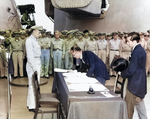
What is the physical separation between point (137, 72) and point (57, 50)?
4.32 m

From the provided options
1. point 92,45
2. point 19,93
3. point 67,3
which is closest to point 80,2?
point 67,3

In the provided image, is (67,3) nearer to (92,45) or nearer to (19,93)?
(92,45)

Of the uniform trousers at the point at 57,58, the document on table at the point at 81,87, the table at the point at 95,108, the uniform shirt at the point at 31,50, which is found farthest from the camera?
the uniform trousers at the point at 57,58

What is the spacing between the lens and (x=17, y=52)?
6.27 m

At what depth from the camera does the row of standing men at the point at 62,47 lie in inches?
247

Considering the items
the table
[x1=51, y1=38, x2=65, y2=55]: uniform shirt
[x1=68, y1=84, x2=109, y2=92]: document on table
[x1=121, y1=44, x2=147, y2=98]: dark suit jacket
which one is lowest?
the table

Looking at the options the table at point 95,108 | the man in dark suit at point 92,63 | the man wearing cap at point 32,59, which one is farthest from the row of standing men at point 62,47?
the table at point 95,108

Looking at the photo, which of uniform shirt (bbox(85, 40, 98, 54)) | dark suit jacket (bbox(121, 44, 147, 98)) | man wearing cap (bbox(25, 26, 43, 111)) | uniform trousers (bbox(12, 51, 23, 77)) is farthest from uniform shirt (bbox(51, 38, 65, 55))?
dark suit jacket (bbox(121, 44, 147, 98))

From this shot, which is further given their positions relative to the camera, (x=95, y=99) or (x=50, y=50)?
(x=50, y=50)

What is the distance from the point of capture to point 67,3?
21.1ft

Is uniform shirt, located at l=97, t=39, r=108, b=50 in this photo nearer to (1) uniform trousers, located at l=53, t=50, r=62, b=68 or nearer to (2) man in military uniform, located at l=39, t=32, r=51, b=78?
(1) uniform trousers, located at l=53, t=50, r=62, b=68

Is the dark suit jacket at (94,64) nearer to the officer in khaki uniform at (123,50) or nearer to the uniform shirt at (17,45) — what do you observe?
the uniform shirt at (17,45)

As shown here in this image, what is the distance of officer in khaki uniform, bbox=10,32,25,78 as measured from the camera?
6.13 meters

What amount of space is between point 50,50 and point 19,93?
223 cm
